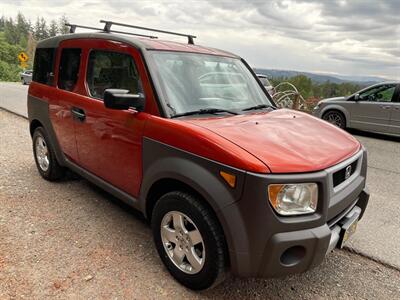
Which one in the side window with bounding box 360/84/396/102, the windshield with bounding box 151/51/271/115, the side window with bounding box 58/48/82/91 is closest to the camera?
the windshield with bounding box 151/51/271/115

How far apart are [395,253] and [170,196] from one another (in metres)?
2.36

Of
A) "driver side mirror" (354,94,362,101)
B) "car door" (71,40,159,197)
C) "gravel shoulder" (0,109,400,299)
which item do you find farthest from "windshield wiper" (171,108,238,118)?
"driver side mirror" (354,94,362,101)

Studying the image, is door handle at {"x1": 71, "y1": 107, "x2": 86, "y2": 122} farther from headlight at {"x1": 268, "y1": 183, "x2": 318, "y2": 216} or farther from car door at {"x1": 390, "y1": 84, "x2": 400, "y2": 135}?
car door at {"x1": 390, "y1": 84, "x2": 400, "y2": 135}

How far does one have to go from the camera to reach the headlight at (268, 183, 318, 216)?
221cm

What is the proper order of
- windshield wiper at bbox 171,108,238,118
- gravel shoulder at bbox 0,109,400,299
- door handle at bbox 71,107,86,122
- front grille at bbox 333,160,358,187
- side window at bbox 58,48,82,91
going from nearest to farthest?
front grille at bbox 333,160,358,187 → gravel shoulder at bbox 0,109,400,299 → windshield wiper at bbox 171,108,238,118 → door handle at bbox 71,107,86,122 → side window at bbox 58,48,82,91

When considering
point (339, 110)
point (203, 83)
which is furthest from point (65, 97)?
point (339, 110)

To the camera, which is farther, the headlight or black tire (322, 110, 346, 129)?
black tire (322, 110, 346, 129)

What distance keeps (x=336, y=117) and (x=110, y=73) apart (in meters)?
8.78

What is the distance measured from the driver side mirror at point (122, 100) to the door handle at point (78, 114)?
0.91 meters

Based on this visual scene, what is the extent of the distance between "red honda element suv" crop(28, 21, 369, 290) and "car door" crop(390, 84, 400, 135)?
6.84 meters

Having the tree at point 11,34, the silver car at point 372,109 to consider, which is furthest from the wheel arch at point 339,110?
the tree at point 11,34

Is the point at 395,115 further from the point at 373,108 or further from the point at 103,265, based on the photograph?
the point at 103,265

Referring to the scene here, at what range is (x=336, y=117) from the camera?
1077cm

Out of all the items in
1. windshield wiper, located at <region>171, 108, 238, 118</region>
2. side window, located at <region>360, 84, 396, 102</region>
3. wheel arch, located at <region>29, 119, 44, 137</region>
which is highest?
side window, located at <region>360, 84, 396, 102</region>
